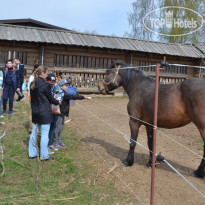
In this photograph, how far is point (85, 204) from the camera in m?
3.27

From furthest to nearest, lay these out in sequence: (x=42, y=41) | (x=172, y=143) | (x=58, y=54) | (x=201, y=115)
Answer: (x=58, y=54), (x=42, y=41), (x=172, y=143), (x=201, y=115)

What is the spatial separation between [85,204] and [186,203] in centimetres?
137

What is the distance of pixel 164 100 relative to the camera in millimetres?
4223

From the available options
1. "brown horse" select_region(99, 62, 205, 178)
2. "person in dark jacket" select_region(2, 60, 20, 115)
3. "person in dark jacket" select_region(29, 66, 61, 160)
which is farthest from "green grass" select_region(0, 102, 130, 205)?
"person in dark jacket" select_region(2, 60, 20, 115)

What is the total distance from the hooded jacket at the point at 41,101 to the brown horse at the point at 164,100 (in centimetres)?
140

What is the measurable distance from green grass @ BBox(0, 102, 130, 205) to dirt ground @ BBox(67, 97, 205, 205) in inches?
8.7

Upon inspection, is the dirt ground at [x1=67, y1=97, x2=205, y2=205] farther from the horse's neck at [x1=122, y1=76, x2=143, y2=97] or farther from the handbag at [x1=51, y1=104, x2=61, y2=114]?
the horse's neck at [x1=122, y1=76, x2=143, y2=97]

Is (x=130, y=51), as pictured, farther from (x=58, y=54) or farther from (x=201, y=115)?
(x=201, y=115)

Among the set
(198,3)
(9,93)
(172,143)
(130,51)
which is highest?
(198,3)

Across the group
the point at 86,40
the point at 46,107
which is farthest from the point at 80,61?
the point at 46,107

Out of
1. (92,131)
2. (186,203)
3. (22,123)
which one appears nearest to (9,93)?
(22,123)

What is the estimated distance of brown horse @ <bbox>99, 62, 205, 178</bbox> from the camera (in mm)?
3852

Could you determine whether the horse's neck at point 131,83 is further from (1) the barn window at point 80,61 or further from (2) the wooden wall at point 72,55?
(1) the barn window at point 80,61

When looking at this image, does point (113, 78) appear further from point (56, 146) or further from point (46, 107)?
point (56, 146)
